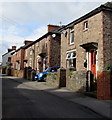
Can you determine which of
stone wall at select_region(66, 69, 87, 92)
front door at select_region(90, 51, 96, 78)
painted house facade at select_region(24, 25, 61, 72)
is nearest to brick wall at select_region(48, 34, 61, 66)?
painted house facade at select_region(24, 25, 61, 72)

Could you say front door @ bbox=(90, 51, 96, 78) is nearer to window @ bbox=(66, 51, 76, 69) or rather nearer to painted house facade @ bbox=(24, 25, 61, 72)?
window @ bbox=(66, 51, 76, 69)

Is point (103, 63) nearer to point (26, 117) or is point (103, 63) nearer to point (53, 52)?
point (26, 117)

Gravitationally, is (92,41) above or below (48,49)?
below

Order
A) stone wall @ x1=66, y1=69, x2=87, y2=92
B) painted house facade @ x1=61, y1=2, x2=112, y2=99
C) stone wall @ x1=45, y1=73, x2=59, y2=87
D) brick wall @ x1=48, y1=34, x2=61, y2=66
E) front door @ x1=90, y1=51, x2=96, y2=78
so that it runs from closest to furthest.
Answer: stone wall @ x1=66, y1=69, x2=87, y2=92 < painted house facade @ x1=61, y1=2, x2=112, y2=99 < front door @ x1=90, y1=51, x2=96, y2=78 < stone wall @ x1=45, y1=73, x2=59, y2=87 < brick wall @ x1=48, y1=34, x2=61, y2=66

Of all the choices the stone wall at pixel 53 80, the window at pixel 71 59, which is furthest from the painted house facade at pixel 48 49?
the stone wall at pixel 53 80

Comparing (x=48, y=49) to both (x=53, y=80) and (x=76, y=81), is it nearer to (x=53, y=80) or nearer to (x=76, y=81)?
(x=53, y=80)

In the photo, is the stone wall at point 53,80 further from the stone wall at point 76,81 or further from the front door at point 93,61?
the front door at point 93,61

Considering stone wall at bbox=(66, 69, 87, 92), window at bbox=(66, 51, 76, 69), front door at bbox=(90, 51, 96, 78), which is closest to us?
stone wall at bbox=(66, 69, 87, 92)

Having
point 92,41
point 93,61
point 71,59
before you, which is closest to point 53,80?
point 71,59

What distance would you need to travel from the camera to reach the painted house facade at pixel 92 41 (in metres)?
15.2

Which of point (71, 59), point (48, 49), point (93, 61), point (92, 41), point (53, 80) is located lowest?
point (53, 80)

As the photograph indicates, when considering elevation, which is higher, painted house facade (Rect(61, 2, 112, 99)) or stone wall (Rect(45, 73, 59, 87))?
painted house facade (Rect(61, 2, 112, 99))

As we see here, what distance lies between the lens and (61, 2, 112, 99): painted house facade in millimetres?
15234

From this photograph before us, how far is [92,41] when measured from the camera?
1655cm
